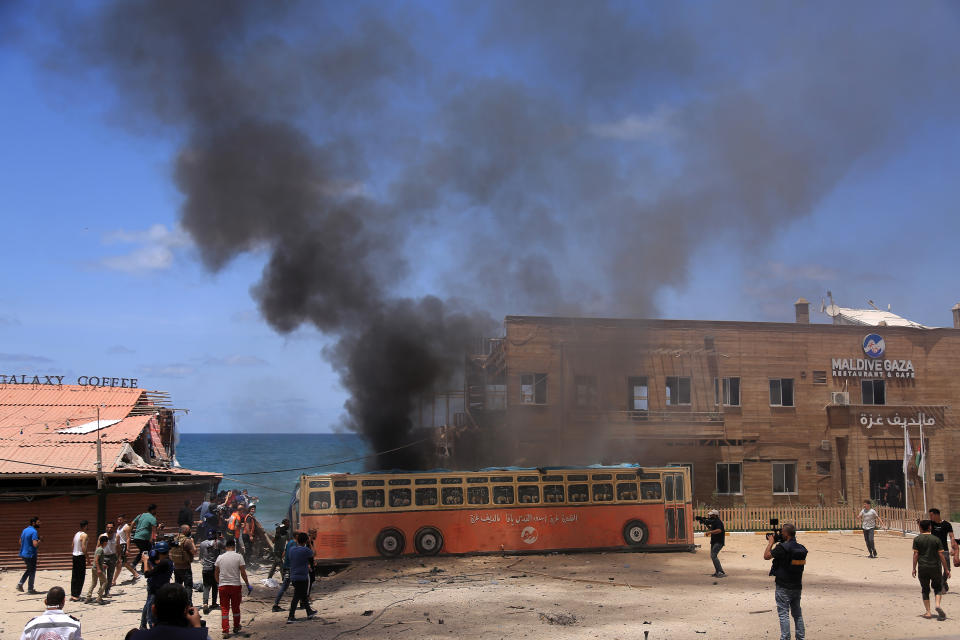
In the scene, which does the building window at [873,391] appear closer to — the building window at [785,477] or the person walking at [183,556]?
the building window at [785,477]

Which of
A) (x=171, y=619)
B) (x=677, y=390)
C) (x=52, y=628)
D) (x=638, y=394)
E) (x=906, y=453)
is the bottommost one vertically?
(x=906, y=453)

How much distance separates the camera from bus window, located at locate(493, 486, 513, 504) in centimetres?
1938

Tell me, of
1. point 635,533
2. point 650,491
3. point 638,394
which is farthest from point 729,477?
point 635,533

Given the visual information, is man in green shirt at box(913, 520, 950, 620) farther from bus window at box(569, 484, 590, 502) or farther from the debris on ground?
bus window at box(569, 484, 590, 502)

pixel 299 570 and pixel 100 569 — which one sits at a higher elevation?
pixel 299 570

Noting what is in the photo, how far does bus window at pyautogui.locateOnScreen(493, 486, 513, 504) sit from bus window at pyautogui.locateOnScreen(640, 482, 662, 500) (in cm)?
358

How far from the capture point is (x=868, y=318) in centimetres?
3494

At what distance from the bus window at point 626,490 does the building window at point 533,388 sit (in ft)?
27.2

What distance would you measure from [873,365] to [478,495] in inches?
770

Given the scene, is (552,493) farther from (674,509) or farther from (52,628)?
(52,628)

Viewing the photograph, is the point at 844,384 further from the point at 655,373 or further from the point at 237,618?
the point at 237,618

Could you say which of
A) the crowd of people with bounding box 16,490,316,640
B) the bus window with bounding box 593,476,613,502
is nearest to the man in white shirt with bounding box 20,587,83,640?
the crowd of people with bounding box 16,490,316,640

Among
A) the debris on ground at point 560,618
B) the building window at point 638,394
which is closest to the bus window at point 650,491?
the debris on ground at point 560,618

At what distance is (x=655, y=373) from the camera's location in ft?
96.2
